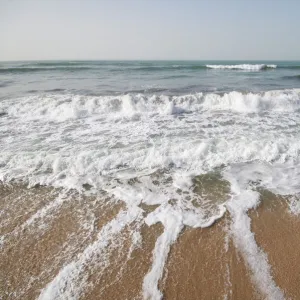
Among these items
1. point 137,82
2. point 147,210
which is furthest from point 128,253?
point 137,82

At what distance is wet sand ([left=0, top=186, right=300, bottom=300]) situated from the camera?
2.62 m

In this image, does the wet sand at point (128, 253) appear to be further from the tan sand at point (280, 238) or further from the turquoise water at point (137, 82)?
the turquoise water at point (137, 82)

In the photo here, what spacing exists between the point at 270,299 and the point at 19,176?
14.6 ft

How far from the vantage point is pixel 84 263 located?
9.39 ft

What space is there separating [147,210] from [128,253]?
90 centimetres

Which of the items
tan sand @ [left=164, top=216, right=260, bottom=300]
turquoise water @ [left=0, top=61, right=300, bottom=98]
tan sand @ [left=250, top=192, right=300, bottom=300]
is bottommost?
tan sand @ [left=164, top=216, right=260, bottom=300]

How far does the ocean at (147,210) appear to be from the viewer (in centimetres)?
269

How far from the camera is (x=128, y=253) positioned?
9.95 feet

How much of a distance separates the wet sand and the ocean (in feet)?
0.04

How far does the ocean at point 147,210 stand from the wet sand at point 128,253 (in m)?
0.01

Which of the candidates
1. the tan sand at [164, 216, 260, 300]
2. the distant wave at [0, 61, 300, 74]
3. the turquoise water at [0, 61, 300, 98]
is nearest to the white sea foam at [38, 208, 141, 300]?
the tan sand at [164, 216, 260, 300]

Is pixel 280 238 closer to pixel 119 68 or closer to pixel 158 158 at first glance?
pixel 158 158

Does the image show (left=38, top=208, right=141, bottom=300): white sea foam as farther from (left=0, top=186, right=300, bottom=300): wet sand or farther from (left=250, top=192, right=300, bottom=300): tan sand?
(left=250, top=192, right=300, bottom=300): tan sand

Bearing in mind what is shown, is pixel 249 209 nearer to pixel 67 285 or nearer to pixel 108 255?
pixel 108 255
